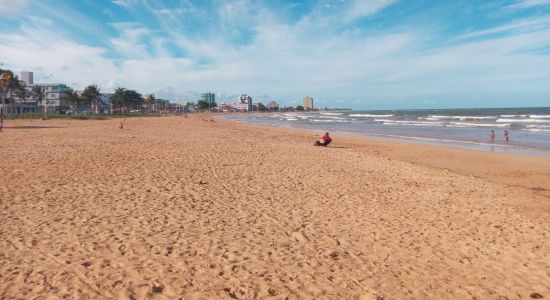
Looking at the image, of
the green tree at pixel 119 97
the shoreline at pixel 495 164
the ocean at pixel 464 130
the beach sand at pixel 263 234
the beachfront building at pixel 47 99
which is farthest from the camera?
the green tree at pixel 119 97

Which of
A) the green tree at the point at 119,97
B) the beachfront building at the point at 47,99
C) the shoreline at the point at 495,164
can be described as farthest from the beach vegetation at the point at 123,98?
the shoreline at the point at 495,164

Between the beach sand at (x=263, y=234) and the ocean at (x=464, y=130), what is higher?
the ocean at (x=464, y=130)

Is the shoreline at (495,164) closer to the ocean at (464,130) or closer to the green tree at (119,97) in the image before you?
the ocean at (464,130)

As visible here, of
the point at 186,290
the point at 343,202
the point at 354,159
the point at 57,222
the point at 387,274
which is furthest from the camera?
the point at 354,159

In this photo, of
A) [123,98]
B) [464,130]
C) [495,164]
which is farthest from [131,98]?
[495,164]

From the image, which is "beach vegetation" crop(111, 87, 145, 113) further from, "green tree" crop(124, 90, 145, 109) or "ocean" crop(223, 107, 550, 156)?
"ocean" crop(223, 107, 550, 156)

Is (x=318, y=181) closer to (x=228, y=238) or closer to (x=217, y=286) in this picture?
(x=228, y=238)

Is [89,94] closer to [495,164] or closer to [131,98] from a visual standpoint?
Answer: [131,98]

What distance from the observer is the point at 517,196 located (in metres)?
9.60

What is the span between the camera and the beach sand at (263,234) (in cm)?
440

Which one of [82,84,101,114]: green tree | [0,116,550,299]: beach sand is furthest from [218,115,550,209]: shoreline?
[82,84,101,114]: green tree

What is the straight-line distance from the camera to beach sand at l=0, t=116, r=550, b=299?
4.40 m

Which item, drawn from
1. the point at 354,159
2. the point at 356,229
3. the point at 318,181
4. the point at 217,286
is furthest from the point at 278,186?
the point at 354,159

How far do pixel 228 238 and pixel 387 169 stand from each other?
8.84 metres
